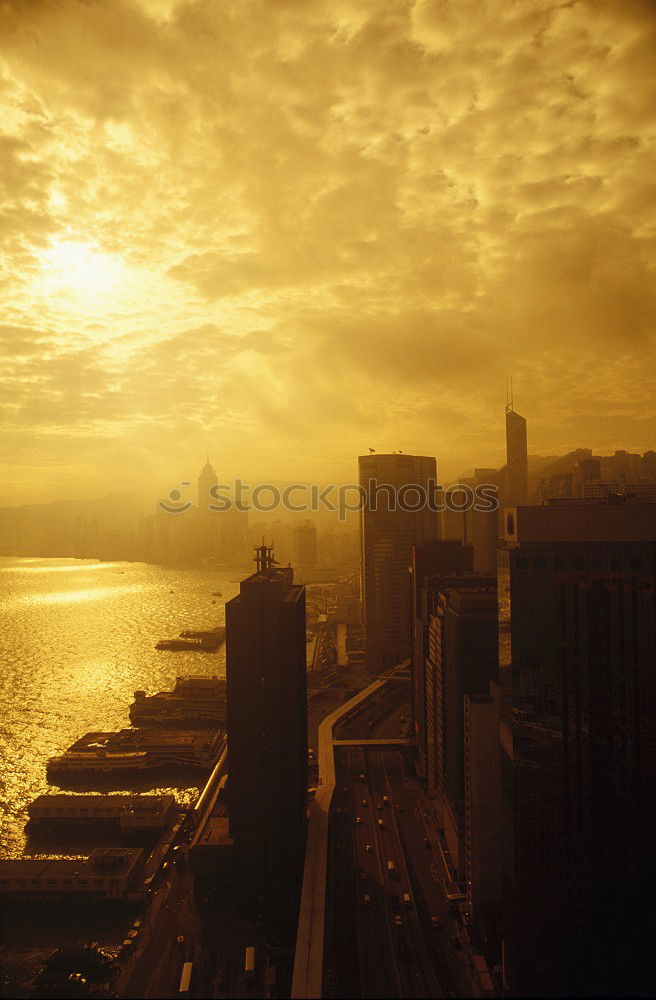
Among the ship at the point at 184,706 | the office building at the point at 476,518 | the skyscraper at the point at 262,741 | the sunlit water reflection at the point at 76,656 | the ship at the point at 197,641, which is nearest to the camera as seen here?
the skyscraper at the point at 262,741

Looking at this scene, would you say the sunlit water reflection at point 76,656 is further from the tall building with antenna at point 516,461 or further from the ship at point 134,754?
the tall building with antenna at point 516,461

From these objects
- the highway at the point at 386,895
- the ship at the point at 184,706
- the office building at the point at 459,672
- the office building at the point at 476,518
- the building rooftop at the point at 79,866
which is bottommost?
the highway at the point at 386,895

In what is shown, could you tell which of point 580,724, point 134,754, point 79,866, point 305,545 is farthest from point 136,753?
point 305,545

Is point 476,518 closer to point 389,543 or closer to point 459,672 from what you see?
point 389,543

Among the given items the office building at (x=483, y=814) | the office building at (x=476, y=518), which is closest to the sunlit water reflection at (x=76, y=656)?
the office building at (x=483, y=814)

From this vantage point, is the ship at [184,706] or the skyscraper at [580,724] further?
the ship at [184,706]

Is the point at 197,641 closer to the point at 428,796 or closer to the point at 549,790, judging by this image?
the point at 428,796

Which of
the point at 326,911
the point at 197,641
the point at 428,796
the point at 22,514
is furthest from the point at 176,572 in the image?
the point at 326,911

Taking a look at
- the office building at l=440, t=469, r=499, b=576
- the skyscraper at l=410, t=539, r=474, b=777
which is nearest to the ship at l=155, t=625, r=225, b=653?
the office building at l=440, t=469, r=499, b=576
